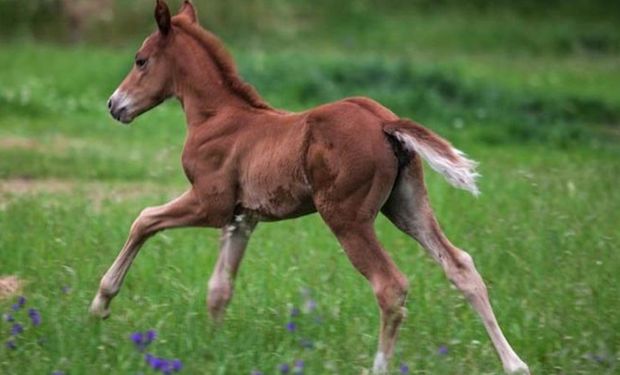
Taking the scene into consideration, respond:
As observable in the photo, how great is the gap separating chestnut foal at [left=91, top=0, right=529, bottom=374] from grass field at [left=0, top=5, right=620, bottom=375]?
1.22 feet

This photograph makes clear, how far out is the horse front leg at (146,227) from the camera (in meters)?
6.99

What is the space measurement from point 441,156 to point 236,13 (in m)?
16.0

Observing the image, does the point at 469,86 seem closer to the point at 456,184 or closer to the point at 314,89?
the point at 314,89

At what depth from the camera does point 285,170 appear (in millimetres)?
6695

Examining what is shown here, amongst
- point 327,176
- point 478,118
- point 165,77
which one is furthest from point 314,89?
point 327,176

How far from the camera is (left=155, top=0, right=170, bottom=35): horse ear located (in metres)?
7.19

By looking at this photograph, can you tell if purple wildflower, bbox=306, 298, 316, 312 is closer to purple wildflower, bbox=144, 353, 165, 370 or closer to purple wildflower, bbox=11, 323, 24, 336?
purple wildflower, bbox=144, 353, 165, 370

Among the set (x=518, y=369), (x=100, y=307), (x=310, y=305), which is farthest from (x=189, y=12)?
(x=518, y=369)

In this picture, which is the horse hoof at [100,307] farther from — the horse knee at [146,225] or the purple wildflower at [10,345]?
the purple wildflower at [10,345]

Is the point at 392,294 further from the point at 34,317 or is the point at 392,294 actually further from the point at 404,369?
the point at 34,317

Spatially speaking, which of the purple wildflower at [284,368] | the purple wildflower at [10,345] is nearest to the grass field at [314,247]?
the purple wildflower at [10,345]

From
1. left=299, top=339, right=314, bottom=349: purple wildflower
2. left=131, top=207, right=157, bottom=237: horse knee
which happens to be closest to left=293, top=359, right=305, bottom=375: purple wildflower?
left=299, top=339, right=314, bottom=349: purple wildflower

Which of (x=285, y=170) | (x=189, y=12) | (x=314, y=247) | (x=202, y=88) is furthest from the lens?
(x=314, y=247)

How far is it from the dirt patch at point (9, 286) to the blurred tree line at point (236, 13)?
13048mm
